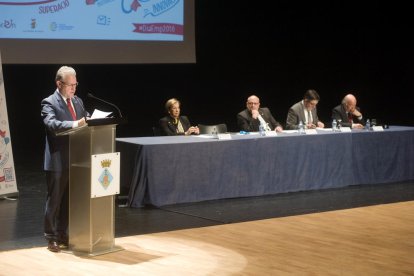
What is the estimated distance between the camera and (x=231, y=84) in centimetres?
1248

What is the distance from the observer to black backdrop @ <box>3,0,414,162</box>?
1148 cm

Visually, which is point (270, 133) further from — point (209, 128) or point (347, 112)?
point (347, 112)

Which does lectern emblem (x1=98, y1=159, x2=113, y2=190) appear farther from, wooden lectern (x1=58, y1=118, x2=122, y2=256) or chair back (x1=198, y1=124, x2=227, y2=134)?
chair back (x1=198, y1=124, x2=227, y2=134)

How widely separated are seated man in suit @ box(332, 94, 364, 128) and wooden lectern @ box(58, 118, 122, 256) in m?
4.39

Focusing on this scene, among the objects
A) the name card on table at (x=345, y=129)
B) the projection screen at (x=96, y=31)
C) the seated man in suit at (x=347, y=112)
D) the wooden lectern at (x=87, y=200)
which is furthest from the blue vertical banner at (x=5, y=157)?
the seated man in suit at (x=347, y=112)

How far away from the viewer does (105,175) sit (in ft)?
18.5

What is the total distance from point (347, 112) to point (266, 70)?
3.14 meters

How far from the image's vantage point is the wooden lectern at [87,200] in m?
5.54

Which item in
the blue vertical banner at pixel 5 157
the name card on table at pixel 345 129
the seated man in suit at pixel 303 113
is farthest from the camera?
the seated man in suit at pixel 303 113

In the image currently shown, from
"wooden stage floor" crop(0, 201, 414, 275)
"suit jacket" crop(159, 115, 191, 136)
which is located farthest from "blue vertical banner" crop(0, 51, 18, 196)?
"wooden stage floor" crop(0, 201, 414, 275)

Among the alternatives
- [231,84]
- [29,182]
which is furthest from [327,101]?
[29,182]

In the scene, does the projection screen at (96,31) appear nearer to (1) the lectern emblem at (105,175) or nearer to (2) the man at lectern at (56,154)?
(2) the man at lectern at (56,154)

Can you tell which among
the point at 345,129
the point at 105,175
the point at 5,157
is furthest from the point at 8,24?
the point at 345,129

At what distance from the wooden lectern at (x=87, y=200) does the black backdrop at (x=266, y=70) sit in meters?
5.50
